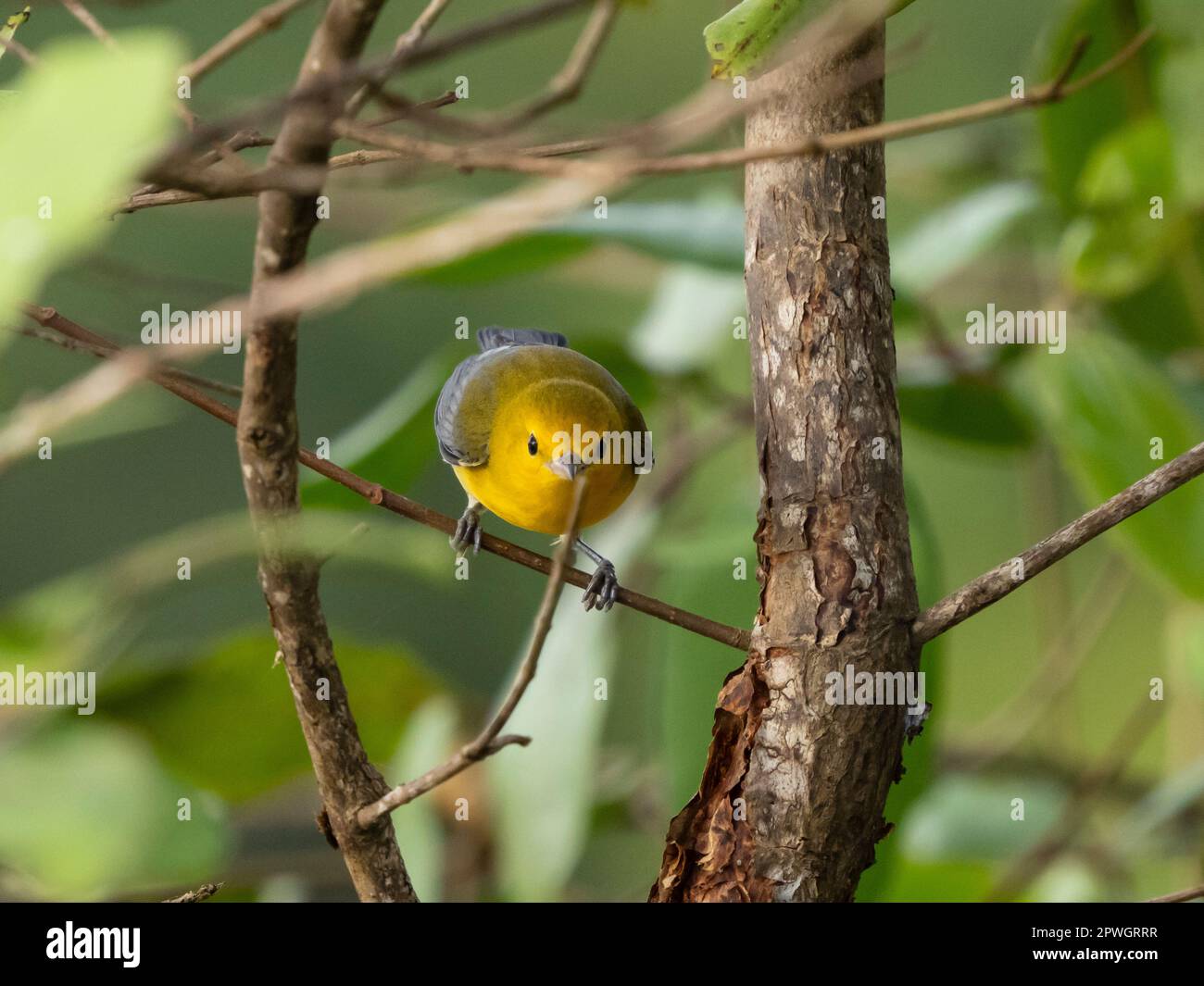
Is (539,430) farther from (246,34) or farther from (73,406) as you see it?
Answer: (73,406)

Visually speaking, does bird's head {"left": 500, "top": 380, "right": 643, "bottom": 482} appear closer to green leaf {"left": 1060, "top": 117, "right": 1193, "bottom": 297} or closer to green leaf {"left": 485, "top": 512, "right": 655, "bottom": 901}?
green leaf {"left": 485, "top": 512, "right": 655, "bottom": 901}

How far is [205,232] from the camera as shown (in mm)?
3951

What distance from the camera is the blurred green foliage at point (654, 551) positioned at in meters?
0.43

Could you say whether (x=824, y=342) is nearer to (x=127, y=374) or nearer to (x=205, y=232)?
(x=127, y=374)

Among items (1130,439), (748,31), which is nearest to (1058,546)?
(748,31)

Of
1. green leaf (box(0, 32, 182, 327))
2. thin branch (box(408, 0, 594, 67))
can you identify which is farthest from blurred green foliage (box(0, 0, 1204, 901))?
thin branch (box(408, 0, 594, 67))

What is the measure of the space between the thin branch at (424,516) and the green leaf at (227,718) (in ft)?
2.66

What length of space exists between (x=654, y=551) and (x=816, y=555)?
866 mm

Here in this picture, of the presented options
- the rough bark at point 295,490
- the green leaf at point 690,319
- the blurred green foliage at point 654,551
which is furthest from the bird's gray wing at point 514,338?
the rough bark at point 295,490

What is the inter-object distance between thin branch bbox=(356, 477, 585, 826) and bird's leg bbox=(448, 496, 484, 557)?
0.98 ft

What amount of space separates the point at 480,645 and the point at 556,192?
10.9 feet

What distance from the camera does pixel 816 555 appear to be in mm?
882
